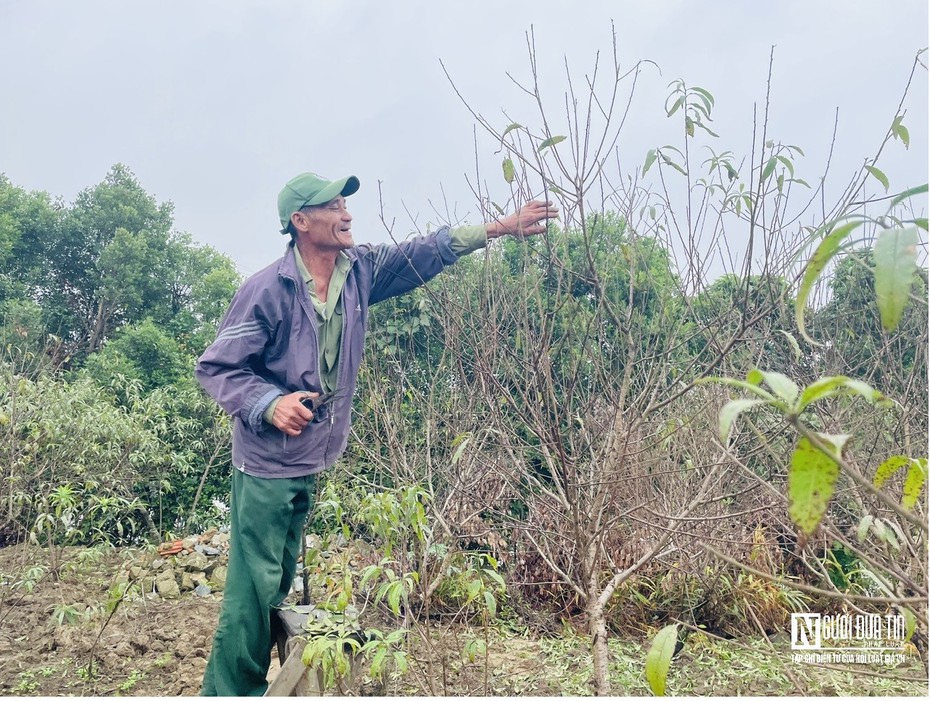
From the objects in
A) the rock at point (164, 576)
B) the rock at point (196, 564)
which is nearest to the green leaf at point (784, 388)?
the rock at point (164, 576)

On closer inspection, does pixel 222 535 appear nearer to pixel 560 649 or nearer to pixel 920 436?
pixel 560 649

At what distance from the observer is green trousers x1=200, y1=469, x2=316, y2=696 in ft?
8.25

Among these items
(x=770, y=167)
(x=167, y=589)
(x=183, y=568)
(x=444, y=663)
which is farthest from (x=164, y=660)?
(x=770, y=167)

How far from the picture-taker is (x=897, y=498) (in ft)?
10.6

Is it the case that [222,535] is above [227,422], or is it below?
below

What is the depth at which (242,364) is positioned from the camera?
252cm

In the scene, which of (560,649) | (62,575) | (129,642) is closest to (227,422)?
(62,575)

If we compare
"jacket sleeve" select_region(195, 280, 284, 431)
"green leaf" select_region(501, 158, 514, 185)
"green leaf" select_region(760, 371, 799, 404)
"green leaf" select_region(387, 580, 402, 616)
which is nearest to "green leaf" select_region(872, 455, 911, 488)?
"green leaf" select_region(760, 371, 799, 404)

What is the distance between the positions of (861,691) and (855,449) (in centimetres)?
109

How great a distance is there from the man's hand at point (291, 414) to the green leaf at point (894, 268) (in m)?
1.86

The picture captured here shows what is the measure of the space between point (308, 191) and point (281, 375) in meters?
0.61

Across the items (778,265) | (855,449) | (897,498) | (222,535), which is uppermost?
(778,265)

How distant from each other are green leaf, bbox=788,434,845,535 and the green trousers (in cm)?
198

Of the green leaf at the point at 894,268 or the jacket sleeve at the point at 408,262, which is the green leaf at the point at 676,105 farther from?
the green leaf at the point at 894,268
